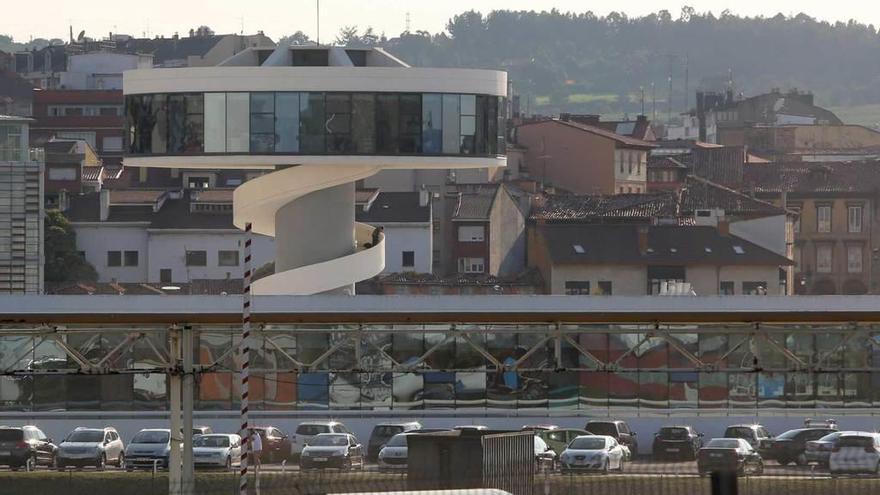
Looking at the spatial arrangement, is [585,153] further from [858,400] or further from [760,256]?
[858,400]

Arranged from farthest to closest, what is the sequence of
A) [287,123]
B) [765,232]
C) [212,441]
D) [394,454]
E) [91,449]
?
[765,232]
[287,123]
[91,449]
[212,441]
[394,454]

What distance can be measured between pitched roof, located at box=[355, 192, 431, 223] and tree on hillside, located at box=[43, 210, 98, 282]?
37.3 feet

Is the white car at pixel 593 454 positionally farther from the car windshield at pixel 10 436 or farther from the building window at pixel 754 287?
the building window at pixel 754 287

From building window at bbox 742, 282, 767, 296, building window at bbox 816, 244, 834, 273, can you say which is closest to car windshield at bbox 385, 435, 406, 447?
building window at bbox 742, 282, 767, 296

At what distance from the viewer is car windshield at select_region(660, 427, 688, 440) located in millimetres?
43281

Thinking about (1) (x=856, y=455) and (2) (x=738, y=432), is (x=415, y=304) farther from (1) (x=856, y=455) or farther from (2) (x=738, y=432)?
(1) (x=856, y=455)

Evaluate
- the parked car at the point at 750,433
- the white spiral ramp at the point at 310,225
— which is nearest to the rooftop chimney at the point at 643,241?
the white spiral ramp at the point at 310,225

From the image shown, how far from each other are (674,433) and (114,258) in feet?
166

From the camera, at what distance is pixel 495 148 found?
55188 millimetres

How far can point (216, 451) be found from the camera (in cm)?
3984

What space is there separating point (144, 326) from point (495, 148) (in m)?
26.2

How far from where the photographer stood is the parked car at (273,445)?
4194 centimetres

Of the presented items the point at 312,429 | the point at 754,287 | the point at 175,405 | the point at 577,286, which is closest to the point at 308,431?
the point at 312,429

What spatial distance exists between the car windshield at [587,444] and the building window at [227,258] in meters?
51.4
